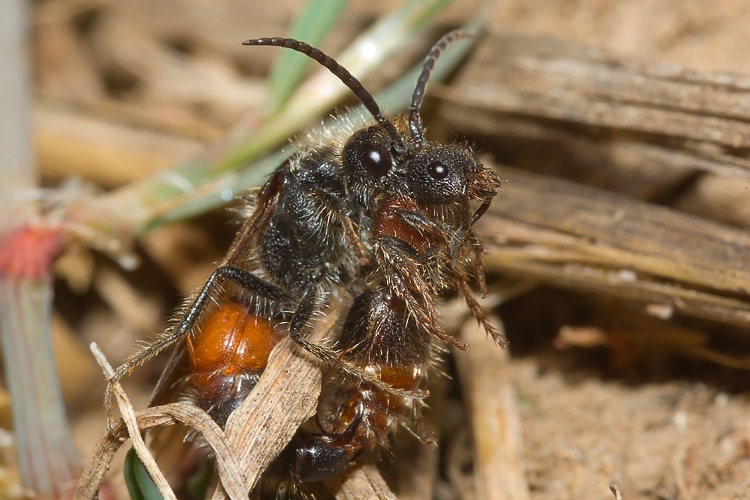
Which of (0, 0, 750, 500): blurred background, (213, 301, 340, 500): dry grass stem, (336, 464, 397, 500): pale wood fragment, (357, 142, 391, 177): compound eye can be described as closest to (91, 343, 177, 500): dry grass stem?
(213, 301, 340, 500): dry grass stem

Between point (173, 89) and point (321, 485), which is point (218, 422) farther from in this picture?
point (173, 89)

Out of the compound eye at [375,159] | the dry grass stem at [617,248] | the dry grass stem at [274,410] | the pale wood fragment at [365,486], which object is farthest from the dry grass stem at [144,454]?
the dry grass stem at [617,248]

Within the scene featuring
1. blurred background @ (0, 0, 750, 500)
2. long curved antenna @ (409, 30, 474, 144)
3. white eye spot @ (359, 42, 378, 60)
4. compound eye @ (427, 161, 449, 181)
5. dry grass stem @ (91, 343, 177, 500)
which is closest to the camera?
dry grass stem @ (91, 343, 177, 500)

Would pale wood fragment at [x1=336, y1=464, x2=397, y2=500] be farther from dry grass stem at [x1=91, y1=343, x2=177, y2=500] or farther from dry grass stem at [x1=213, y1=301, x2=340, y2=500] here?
dry grass stem at [x1=91, y1=343, x2=177, y2=500]

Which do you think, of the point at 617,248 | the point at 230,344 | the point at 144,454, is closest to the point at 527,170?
the point at 617,248

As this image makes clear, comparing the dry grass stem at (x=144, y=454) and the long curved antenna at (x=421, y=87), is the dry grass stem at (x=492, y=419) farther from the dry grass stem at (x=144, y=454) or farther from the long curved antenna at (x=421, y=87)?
the dry grass stem at (x=144, y=454)

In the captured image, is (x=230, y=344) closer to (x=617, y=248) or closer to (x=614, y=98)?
(x=617, y=248)
